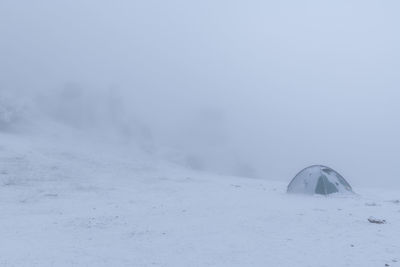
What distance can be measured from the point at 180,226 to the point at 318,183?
1145 centimetres

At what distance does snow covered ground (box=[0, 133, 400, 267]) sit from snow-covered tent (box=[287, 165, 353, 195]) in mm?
903

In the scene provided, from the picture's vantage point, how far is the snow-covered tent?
25831 millimetres

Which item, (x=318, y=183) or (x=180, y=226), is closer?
(x=180, y=226)

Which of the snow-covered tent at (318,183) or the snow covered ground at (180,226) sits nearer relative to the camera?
the snow covered ground at (180,226)

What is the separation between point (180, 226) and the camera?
1767 cm

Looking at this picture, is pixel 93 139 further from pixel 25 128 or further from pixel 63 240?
pixel 63 240

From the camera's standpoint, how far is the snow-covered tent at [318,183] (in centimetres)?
2583

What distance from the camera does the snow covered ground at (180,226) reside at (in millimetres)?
13422

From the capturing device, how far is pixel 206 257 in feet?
44.4

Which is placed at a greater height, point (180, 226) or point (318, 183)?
point (318, 183)

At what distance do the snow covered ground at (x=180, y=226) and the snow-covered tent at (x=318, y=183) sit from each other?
2.96 ft

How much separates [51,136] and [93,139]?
8.27 metres

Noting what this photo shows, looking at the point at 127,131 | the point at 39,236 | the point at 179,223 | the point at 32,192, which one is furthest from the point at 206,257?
the point at 127,131

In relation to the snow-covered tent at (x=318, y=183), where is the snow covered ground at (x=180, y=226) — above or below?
below
